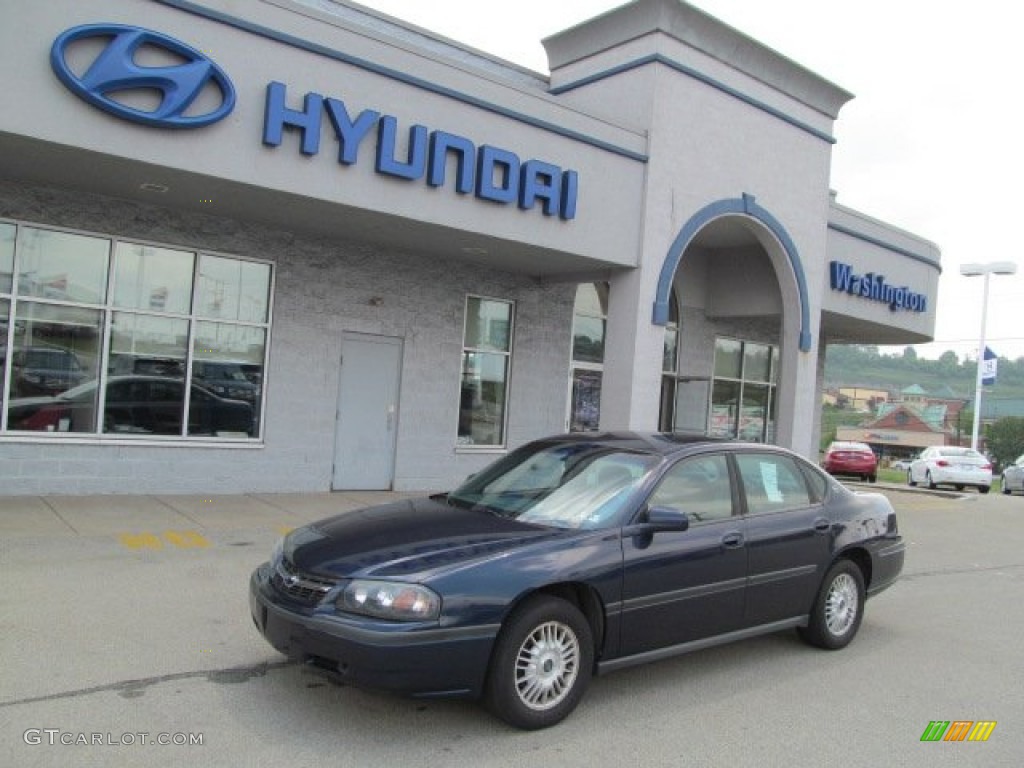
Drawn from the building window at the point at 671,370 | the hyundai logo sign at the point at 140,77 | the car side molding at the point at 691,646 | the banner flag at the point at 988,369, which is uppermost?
the hyundai logo sign at the point at 140,77

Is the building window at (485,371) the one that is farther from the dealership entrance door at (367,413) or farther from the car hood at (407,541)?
the car hood at (407,541)

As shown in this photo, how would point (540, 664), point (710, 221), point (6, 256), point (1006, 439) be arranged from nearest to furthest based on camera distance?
point (540, 664), point (6, 256), point (710, 221), point (1006, 439)

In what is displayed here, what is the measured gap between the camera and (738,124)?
44.2 ft

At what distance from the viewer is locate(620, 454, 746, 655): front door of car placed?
4.88 meters

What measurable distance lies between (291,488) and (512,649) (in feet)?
26.4

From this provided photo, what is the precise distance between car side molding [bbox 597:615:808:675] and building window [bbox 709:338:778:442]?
1230 centimetres

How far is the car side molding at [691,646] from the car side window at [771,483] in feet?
2.46

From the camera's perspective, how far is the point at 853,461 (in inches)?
1027

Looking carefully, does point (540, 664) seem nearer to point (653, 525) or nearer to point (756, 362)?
point (653, 525)

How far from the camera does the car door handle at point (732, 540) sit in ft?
17.7

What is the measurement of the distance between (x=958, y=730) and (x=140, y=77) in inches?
323

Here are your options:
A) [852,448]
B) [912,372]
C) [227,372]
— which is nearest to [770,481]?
[227,372]

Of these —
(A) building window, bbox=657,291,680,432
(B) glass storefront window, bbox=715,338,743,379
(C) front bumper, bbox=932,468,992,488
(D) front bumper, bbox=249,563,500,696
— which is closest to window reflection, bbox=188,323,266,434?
(D) front bumper, bbox=249,563,500,696

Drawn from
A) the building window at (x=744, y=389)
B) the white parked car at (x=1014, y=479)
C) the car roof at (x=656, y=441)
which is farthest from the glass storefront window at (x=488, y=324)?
the white parked car at (x=1014, y=479)
